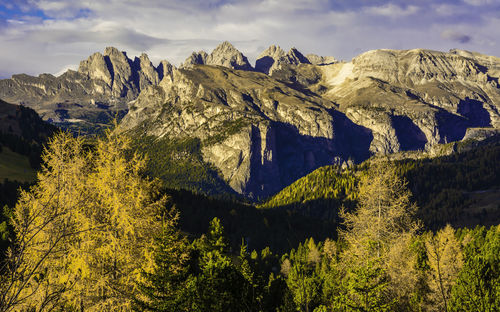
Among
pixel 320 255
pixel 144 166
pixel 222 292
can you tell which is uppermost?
pixel 144 166

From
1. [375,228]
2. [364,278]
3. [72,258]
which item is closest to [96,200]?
[72,258]

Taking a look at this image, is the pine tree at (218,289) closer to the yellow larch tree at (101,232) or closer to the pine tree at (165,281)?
the pine tree at (165,281)

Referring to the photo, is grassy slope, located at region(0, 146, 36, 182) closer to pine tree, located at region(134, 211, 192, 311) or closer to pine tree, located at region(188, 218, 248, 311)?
pine tree, located at region(134, 211, 192, 311)

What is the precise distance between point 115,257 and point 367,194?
74.8 ft

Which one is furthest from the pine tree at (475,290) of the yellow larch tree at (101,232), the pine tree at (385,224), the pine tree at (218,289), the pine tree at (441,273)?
the yellow larch tree at (101,232)

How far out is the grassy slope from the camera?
13338 centimetres

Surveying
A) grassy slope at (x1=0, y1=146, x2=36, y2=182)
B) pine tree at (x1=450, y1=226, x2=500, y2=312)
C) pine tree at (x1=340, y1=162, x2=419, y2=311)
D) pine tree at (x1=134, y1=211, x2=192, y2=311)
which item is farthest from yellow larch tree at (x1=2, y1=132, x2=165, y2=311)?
grassy slope at (x1=0, y1=146, x2=36, y2=182)

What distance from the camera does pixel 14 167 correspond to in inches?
5659

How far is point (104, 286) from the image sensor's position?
20156 millimetres

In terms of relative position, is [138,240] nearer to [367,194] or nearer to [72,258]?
[72,258]

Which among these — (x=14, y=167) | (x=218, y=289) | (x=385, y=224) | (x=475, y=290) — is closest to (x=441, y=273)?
(x=385, y=224)

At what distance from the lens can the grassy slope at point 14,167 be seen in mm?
133375

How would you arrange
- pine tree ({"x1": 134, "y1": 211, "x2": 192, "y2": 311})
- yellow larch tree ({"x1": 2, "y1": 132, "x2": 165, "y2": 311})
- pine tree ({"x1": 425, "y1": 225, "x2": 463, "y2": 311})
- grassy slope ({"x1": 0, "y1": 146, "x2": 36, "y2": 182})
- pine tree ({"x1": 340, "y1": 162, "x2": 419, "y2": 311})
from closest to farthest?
pine tree ({"x1": 134, "y1": 211, "x2": 192, "y2": 311})
yellow larch tree ({"x1": 2, "y1": 132, "x2": 165, "y2": 311})
pine tree ({"x1": 340, "y1": 162, "x2": 419, "y2": 311})
pine tree ({"x1": 425, "y1": 225, "x2": 463, "y2": 311})
grassy slope ({"x1": 0, "y1": 146, "x2": 36, "y2": 182})

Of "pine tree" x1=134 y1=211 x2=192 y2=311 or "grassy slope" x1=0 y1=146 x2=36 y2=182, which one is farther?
"grassy slope" x1=0 y1=146 x2=36 y2=182
